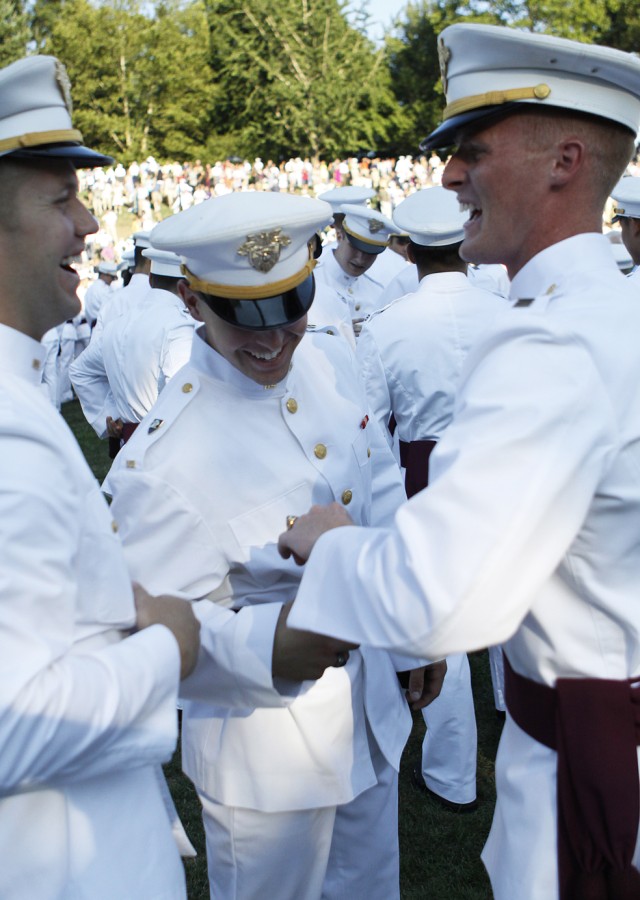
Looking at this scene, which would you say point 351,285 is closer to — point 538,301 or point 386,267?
point 386,267

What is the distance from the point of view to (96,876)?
162 centimetres

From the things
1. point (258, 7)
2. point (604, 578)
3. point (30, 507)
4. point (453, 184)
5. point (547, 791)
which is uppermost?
point (453, 184)

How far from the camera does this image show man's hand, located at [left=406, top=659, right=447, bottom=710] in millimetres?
2801

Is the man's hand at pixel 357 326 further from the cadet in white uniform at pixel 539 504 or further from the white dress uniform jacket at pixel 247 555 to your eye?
the cadet in white uniform at pixel 539 504

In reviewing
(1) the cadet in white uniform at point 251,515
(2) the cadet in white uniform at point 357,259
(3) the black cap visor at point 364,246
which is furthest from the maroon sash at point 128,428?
(1) the cadet in white uniform at point 251,515

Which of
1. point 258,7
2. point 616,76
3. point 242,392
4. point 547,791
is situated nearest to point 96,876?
point 547,791

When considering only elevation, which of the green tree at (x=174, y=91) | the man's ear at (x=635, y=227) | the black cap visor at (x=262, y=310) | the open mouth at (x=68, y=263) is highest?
the open mouth at (x=68, y=263)

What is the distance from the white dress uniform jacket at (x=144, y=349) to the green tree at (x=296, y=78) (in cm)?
3653

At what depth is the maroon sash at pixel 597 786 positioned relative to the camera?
1696mm

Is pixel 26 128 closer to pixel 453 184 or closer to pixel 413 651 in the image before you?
pixel 453 184

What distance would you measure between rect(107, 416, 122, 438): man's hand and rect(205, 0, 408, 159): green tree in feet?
120

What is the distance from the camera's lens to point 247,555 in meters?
2.38

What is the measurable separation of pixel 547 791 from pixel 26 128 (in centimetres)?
162

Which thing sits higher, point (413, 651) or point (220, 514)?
point (413, 651)
